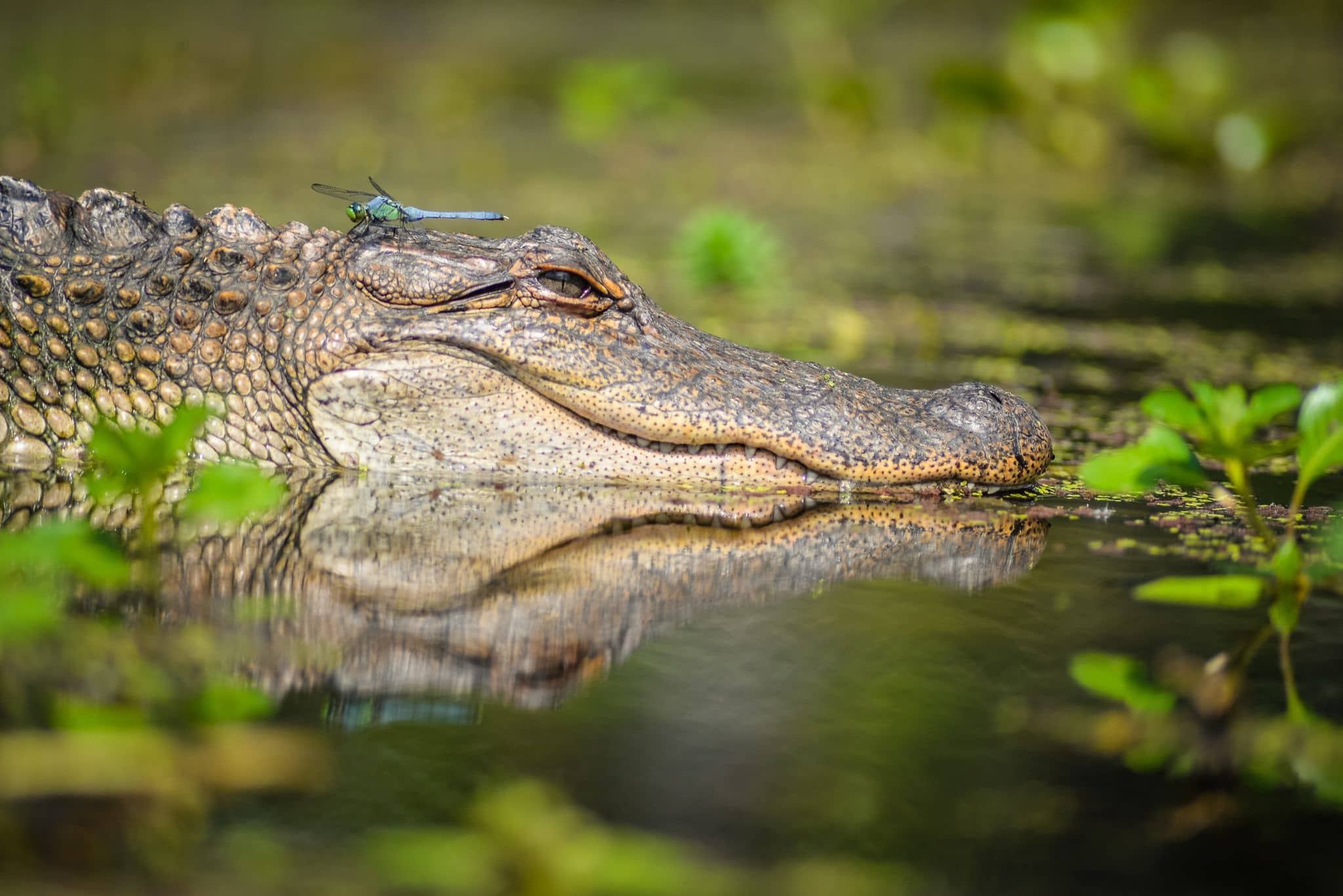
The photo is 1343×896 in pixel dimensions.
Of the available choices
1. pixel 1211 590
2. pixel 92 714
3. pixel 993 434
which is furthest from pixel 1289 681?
pixel 92 714

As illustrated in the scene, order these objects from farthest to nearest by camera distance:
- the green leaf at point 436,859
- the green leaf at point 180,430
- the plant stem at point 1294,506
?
the plant stem at point 1294,506 → the green leaf at point 180,430 → the green leaf at point 436,859

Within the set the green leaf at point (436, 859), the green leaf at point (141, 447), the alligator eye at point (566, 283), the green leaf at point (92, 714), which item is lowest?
the green leaf at point (436, 859)

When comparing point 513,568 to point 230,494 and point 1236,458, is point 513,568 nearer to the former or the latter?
point 230,494

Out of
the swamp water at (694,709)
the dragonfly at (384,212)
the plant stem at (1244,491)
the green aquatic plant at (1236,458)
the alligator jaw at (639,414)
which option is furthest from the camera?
the dragonfly at (384,212)

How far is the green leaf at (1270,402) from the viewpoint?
3.23 meters

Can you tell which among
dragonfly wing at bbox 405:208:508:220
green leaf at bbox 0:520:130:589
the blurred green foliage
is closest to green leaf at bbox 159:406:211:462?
green leaf at bbox 0:520:130:589

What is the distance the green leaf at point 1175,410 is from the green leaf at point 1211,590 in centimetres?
37

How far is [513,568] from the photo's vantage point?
3584mm

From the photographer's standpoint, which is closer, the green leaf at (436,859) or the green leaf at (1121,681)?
the green leaf at (436,859)

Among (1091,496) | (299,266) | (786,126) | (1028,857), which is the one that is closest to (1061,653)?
(1028,857)

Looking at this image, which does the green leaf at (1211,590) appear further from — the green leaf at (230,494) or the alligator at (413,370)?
the green leaf at (230,494)

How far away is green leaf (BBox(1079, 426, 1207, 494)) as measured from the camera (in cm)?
335

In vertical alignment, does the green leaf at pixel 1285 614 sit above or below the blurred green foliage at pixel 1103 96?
below

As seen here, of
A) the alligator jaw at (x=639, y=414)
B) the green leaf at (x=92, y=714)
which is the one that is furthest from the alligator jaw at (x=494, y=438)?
the green leaf at (x=92, y=714)
